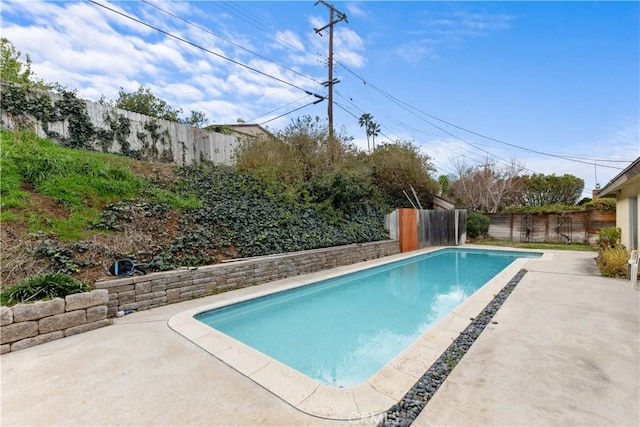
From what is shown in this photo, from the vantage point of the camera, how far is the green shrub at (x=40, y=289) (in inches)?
138

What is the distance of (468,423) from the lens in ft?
6.78

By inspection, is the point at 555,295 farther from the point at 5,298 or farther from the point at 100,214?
the point at 100,214

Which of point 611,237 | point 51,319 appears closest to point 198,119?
point 51,319

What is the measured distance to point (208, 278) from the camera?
5711 millimetres

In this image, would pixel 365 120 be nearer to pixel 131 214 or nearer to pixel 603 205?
pixel 603 205

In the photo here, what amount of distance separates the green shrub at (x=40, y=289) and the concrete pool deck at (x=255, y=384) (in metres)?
0.62

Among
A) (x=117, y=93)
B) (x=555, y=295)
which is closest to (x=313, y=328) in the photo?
(x=555, y=295)

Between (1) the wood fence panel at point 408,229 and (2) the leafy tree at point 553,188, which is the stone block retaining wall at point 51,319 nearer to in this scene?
(1) the wood fence panel at point 408,229

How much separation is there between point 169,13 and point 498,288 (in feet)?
32.5

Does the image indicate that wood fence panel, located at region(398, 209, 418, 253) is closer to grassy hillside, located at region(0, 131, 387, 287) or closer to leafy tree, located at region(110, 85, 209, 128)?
grassy hillside, located at region(0, 131, 387, 287)

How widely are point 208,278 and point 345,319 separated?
2838mm

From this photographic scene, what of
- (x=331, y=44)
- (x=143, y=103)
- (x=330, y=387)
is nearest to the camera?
(x=330, y=387)

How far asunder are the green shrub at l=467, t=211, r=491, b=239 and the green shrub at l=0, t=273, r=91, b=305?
16377mm

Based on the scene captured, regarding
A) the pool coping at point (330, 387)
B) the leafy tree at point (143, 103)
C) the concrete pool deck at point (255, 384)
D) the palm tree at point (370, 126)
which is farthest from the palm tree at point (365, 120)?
the concrete pool deck at point (255, 384)
